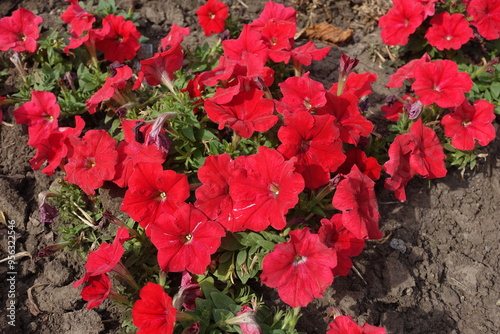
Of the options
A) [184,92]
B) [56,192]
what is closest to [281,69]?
[184,92]

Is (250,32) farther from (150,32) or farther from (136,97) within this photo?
(150,32)

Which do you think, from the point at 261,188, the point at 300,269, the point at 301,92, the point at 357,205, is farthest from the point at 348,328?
the point at 301,92

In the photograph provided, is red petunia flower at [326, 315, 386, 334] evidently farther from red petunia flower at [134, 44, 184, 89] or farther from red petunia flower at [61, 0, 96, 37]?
Answer: red petunia flower at [61, 0, 96, 37]

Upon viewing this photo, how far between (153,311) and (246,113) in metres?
1.24

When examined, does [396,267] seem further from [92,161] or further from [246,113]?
[92,161]

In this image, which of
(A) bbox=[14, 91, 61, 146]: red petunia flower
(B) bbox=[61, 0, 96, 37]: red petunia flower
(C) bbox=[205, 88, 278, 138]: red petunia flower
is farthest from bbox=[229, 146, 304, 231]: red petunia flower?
(B) bbox=[61, 0, 96, 37]: red petunia flower

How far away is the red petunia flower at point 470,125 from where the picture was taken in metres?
3.09

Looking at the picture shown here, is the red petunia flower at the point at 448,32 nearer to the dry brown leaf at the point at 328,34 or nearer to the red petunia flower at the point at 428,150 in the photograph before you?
the dry brown leaf at the point at 328,34

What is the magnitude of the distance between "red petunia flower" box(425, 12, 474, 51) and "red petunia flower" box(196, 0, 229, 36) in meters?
1.66

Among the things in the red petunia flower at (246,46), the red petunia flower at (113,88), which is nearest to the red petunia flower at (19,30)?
the red petunia flower at (113,88)

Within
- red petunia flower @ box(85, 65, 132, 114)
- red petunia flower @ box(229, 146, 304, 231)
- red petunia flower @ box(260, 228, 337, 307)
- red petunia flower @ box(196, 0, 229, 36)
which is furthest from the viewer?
red petunia flower @ box(196, 0, 229, 36)

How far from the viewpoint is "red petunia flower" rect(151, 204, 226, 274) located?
8.01 feet

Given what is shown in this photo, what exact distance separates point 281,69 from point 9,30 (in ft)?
7.02

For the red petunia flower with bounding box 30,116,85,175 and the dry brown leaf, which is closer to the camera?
the red petunia flower with bounding box 30,116,85,175
